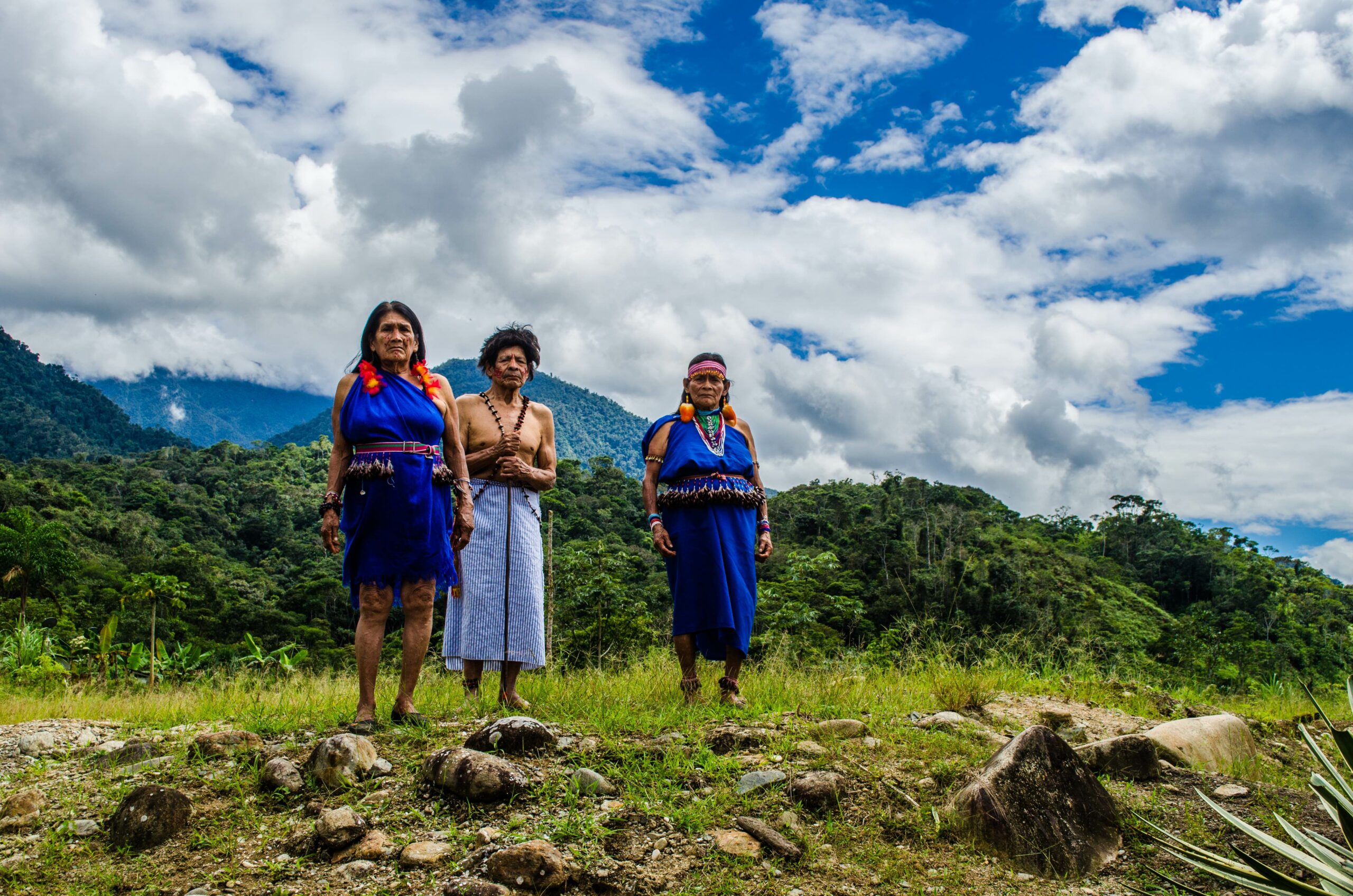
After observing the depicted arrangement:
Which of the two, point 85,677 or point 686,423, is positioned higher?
point 686,423

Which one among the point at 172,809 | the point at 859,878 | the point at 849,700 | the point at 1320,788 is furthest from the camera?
the point at 849,700

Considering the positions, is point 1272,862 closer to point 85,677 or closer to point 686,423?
point 686,423

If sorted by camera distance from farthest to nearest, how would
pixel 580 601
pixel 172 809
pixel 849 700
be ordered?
pixel 580 601 < pixel 849 700 < pixel 172 809

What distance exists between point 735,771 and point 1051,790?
1133 millimetres

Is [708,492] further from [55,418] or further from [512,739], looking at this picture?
[55,418]

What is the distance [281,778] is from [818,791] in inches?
76.9

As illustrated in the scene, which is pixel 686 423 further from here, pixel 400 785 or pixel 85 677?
pixel 85 677

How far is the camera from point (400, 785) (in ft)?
10.4

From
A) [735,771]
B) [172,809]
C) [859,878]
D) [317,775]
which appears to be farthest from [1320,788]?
[172,809]

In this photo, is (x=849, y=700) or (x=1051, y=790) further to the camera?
(x=849, y=700)

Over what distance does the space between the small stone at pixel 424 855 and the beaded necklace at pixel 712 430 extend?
2523 mm

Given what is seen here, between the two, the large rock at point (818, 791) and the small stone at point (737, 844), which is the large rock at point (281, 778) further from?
the large rock at point (818, 791)

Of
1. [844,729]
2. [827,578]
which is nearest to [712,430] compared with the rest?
[844,729]

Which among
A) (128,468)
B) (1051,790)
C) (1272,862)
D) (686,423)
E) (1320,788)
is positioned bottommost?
(1272,862)
